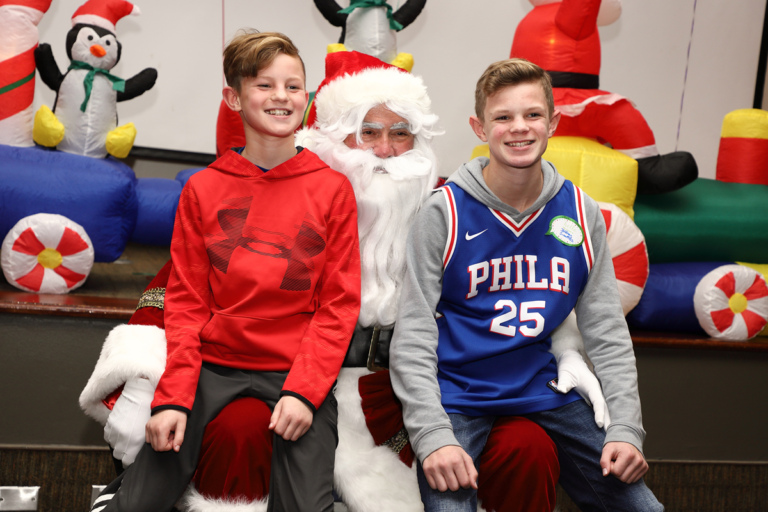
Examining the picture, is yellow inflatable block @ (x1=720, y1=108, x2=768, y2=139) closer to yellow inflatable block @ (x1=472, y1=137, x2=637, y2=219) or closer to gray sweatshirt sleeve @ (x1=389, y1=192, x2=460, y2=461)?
yellow inflatable block @ (x1=472, y1=137, x2=637, y2=219)

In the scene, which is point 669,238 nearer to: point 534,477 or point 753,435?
point 753,435

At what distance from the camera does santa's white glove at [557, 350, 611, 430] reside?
1.33 metres

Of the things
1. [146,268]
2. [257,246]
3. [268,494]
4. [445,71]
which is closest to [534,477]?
[268,494]

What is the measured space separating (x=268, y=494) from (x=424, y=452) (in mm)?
316

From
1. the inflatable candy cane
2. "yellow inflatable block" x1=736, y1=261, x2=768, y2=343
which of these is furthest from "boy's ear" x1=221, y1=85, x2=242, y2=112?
"yellow inflatable block" x1=736, y1=261, x2=768, y2=343

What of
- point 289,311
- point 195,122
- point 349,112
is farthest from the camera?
point 195,122

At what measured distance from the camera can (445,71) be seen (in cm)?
357

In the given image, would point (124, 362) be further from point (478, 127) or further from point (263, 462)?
point (478, 127)

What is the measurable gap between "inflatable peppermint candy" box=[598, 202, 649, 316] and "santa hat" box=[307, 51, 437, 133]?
815 mm

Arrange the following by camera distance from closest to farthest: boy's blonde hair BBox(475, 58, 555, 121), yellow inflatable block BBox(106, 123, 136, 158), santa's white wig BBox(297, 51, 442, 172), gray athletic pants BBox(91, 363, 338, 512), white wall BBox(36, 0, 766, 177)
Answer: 1. gray athletic pants BBox(91, 363, 338, 512)
2. boy's blonde hair BBox(475, 58, 555, 121)
3. santa's white wig BBox(297, 51, 442, 172)
4. yellow inflatable block BBox(106, 123, 136, 158)
5. white wall BBox(36, 0, 766, 177)

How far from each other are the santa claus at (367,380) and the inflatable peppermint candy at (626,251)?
0.78 metres

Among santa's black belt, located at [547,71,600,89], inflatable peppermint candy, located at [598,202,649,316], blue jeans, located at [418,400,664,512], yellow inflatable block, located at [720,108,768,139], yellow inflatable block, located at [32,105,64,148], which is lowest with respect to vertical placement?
blue jeans, located at [418,400,664,512]

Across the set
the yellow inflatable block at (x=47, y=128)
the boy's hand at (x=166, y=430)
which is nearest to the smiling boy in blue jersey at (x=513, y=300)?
the boy's hand at (x=166, y=430)

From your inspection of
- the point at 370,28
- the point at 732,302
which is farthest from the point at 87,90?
the point at 732,302
